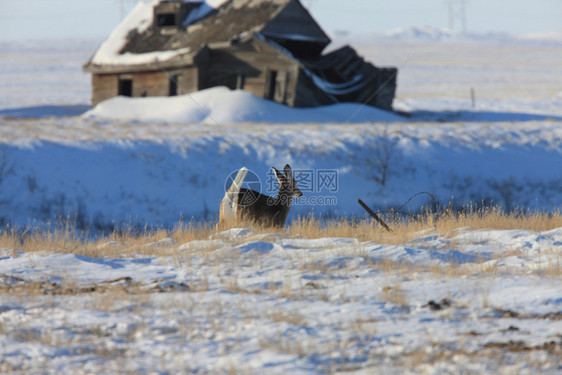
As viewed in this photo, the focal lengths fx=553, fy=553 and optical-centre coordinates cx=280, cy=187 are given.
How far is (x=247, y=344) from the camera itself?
422cm

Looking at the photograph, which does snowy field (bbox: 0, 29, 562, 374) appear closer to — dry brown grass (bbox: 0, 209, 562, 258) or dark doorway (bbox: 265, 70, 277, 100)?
dry brown grass (bbox: 0, 209, 562, 258)

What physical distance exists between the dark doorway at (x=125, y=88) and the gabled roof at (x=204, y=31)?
1.56 metres

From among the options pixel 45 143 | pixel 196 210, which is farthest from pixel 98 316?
pixel 45 143

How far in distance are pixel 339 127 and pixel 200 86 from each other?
886cm

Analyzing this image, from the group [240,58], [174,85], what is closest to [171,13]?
[174,85]

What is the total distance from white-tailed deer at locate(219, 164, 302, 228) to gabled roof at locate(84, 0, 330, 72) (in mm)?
18405

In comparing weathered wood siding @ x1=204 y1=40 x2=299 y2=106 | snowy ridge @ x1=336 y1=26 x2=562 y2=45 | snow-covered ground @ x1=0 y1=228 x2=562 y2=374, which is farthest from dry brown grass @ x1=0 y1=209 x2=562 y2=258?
snowy ridge @ x1=336 y1=26 x2=562 y2=45

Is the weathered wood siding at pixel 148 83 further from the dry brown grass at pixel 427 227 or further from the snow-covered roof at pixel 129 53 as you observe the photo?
the dry brown grass at pixel 427 227

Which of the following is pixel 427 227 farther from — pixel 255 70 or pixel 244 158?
pixel 255 70

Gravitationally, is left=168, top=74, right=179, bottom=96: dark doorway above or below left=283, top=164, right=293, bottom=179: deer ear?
above

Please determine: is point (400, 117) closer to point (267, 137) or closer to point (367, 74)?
point (367, 74)

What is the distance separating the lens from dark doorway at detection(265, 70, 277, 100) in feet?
87.4

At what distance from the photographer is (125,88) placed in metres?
31.8

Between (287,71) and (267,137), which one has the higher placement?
(287,71)
